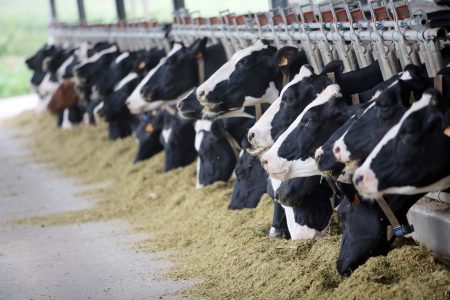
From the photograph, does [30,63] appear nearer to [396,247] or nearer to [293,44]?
[293,44]

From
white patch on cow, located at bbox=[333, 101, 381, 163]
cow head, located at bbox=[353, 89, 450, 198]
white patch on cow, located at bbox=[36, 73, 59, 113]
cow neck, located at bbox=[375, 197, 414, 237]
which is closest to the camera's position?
cow head, located at bbox=[353, 89, 450, 198]

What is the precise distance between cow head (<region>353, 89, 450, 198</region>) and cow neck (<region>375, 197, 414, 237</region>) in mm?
514

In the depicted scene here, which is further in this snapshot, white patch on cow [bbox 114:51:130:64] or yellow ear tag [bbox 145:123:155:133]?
white patch on cow [bbox 114:51:130:64]

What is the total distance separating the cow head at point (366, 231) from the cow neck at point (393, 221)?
0.04m

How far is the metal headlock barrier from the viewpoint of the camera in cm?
636

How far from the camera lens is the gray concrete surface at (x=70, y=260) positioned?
7.02 metres

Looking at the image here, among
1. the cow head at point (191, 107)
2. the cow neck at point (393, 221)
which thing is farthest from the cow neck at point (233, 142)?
the cow neck at point (393, 221)

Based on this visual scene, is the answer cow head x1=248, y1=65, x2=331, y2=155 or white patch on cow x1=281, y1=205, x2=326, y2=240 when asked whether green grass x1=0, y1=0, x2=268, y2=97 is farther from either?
cow head x1=248, y1=65, x2=331, y2=155

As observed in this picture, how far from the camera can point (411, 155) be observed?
5.39 m

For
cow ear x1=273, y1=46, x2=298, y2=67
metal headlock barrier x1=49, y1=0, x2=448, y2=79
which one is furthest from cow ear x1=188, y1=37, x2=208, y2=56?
cow ear x1=273, y1=46, x2=298, y2=67

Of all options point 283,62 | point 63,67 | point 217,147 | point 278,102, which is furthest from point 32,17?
point 278,102

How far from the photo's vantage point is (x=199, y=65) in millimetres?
10438

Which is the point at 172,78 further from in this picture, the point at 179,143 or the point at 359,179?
the point at 359,179

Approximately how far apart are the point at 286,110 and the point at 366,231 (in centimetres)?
129
